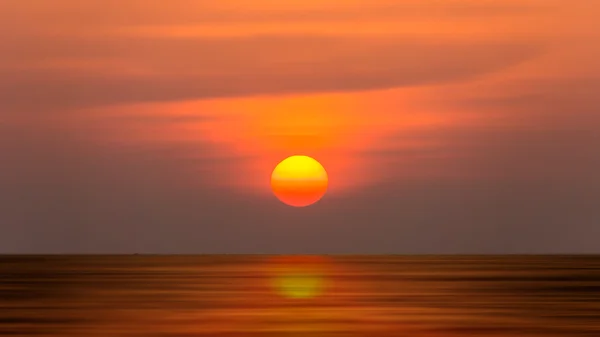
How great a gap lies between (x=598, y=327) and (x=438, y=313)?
6.62 meters

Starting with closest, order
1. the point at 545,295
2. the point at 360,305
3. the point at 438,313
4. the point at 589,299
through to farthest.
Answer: the point at 438,313
the point at 360,305
the point at 589,299
the point at 545,295

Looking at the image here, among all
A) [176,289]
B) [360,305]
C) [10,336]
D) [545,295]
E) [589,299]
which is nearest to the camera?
[10,336]

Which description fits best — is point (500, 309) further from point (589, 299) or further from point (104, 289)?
point (104, 289)

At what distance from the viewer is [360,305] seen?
39.6 metres

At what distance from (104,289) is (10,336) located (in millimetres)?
23672

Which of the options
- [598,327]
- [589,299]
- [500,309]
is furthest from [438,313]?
[589,299]

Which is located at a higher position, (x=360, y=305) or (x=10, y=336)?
(x=360, y=305)

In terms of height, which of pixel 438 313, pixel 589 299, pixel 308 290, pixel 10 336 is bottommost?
pixel 10 336

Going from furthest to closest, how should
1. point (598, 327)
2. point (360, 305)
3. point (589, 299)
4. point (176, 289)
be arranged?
1. point (176, 289)
2. point (589, 299)
3. point (360, 305)
4. point (598, 327)

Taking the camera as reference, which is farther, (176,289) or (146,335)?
(176,289)

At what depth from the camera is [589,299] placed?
44000mm

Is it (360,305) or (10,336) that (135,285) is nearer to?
(360,305)

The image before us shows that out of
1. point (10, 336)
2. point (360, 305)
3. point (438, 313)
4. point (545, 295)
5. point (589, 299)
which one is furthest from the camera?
point (545, 295)

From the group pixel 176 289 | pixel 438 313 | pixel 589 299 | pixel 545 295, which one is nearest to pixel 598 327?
pixel 438 313
